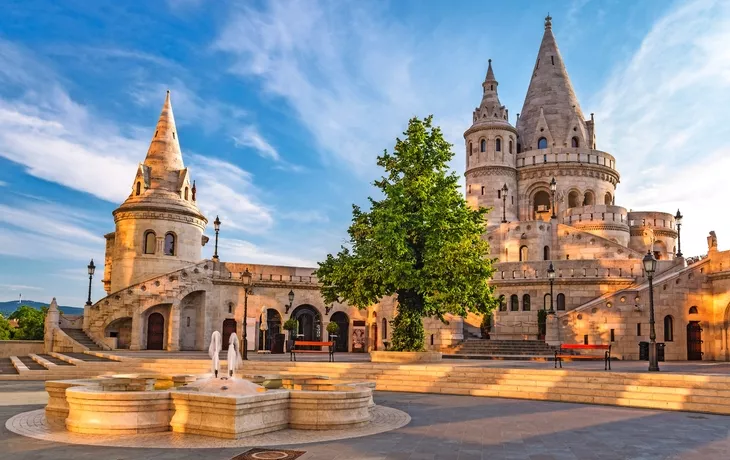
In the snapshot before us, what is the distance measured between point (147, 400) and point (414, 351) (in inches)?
626

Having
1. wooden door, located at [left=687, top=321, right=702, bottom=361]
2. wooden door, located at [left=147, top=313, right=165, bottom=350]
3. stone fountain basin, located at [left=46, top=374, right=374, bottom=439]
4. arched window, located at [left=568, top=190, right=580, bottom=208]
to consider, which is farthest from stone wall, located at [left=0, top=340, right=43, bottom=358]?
arched window, located at [left=568, top=190, right=580, bottom=208]

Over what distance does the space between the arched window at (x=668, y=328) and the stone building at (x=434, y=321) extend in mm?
52

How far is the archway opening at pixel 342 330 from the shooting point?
146 feet

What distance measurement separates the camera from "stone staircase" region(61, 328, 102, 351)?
34.5m

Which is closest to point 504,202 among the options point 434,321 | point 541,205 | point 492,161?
point 492,161

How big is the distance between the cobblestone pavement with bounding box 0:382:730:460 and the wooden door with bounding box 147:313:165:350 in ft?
76.7

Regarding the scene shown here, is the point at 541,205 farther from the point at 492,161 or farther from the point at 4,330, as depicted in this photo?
the point at 4,330

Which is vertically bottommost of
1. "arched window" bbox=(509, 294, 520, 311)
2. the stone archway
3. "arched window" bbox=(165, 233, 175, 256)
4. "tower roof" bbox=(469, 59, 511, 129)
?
the stone archway

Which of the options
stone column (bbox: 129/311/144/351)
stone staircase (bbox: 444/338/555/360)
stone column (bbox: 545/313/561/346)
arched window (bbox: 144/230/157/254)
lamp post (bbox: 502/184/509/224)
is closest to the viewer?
stone staircase (bbox: 444/338/555/360)

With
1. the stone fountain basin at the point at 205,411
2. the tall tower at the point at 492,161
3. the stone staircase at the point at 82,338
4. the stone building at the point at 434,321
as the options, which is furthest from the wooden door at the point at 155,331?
the tall tower at the point at 492,161

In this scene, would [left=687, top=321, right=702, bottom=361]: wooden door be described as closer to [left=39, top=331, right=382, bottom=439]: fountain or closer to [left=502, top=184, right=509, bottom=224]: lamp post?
[left=502, top=184, right=509, bottom=224]: lamp post

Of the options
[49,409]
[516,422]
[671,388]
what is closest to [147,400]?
[49,409]

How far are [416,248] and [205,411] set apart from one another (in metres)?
16.7

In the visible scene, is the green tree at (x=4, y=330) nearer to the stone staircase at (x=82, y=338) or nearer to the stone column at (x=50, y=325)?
the stone staircase at (x=82, y=338)
